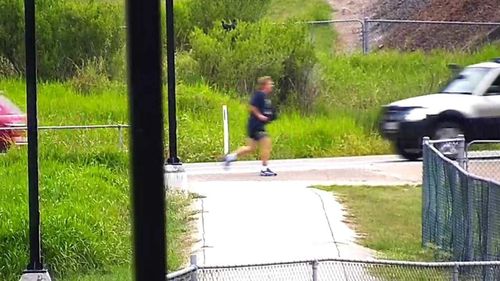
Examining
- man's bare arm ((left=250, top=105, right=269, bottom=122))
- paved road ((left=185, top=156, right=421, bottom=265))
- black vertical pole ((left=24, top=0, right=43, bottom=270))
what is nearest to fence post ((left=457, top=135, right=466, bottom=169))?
paved road ((left=185, top=156, right=421, bottom=265))

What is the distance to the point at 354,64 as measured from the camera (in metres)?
34.4

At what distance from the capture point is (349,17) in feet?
157

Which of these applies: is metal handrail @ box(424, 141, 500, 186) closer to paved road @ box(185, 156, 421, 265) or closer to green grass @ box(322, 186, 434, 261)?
green grass @ box(322, 186, 434, 261)

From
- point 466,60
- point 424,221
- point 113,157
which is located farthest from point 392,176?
point 466,60

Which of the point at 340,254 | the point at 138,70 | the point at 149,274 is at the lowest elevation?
the point at 340,254

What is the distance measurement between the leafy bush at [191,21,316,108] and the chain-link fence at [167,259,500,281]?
69.1ft

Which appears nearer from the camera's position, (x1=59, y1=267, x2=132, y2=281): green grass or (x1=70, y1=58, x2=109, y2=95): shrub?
(x1=59, y1=267, x2=132, y2=281): green grass

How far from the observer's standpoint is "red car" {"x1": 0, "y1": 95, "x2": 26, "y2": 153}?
2005cm

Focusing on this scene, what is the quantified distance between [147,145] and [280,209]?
1110 centimetres

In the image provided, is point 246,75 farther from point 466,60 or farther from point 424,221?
point 424,221

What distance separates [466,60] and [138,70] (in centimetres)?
3032

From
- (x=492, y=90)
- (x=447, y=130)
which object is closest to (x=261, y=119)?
(x=447, y=130)

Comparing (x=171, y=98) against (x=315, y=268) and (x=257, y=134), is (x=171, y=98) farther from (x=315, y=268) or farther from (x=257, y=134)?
(x=315, y=268)

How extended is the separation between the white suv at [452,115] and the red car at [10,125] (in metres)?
6.99
